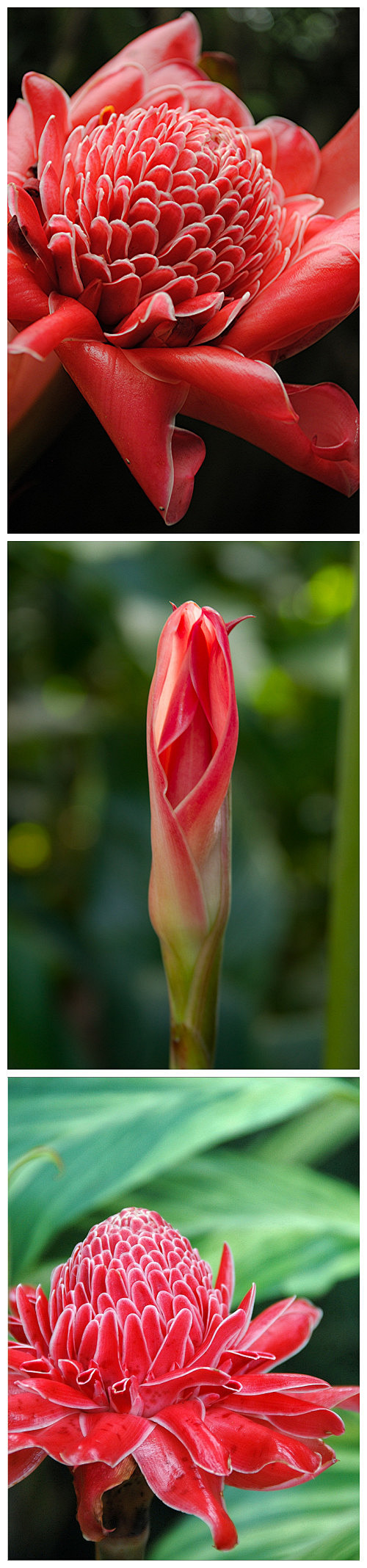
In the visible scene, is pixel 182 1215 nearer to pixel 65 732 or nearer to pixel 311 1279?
pixel 311 1279

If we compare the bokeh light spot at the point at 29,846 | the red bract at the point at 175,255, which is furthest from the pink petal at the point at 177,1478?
the red bract at the point at 175,255

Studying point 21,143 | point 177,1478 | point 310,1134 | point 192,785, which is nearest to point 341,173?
point 21,143

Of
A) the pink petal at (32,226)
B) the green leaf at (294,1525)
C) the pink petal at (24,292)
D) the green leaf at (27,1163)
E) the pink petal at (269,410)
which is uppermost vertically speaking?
the pink petal at (32,226)

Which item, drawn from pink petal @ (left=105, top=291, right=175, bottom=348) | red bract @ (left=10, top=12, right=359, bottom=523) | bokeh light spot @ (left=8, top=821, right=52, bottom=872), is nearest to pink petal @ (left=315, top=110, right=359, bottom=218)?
red bract @ (left=10, top=12, right=359, bottom=523)

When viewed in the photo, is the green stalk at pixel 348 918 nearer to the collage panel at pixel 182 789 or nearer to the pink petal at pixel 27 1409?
the collage panel at pixel 182 789

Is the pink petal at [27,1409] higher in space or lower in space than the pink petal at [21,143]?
lower

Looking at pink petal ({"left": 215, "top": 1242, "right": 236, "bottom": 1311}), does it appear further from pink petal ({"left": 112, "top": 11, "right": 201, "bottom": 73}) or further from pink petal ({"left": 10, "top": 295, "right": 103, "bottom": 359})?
pink petal ({"left": 112, "top": 11, "right": 201, "bottom": 73})
